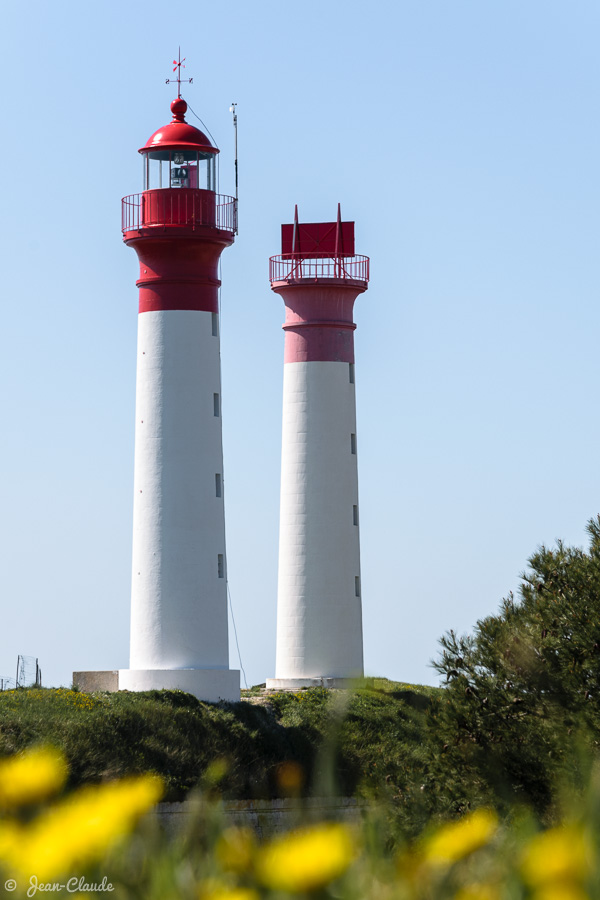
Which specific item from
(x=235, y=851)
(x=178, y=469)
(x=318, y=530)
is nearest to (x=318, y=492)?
(x=318, y=530)

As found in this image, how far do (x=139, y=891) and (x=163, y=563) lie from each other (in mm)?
28844

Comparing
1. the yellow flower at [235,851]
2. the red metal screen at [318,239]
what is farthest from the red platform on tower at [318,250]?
the yellow flower at [235,851]

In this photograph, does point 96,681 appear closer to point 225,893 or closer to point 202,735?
point 202,735

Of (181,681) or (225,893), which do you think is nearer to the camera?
(225,893)

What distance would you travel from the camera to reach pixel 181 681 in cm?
3133

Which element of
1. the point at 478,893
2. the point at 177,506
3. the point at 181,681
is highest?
the point at 177,506

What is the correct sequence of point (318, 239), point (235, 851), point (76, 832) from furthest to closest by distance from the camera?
1. point (318, 239)
2. point (235, 851)
3. point (76, 832)

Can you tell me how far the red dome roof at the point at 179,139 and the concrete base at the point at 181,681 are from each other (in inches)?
521

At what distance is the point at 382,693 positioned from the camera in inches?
1565

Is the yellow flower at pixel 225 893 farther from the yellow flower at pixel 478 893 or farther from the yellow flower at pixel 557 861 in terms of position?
the yellow flower at pixel 557 861

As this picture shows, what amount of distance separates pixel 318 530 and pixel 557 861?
121 feet

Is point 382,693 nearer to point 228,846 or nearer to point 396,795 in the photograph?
point 396,795

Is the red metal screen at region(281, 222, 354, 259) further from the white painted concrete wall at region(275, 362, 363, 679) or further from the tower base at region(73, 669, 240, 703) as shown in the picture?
the tower base at region(73, 669, 240, 703)

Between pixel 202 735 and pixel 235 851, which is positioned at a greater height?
pixel 235 851
